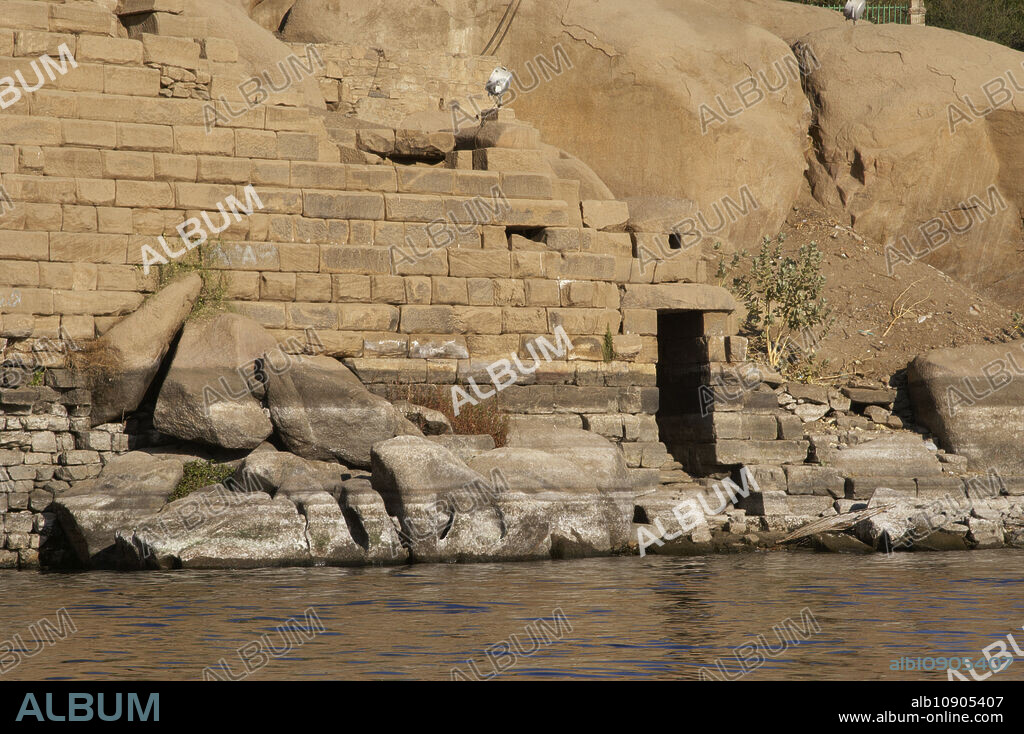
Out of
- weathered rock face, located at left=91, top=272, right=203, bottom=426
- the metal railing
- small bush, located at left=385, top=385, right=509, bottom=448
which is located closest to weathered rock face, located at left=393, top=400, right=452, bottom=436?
small bush, located at left=385, top=385, right=509, bottom=448

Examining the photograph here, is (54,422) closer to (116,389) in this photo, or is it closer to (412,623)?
(116,389)

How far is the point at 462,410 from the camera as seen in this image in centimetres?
1477

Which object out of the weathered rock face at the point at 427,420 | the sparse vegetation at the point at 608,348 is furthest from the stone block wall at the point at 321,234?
the weathered rock face at the point at 427,420

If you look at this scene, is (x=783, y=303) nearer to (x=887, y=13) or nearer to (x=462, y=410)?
(x=462, y=410)

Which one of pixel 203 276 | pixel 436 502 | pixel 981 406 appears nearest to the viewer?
pixel 436 502

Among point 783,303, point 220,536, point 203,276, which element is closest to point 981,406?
point 783,303

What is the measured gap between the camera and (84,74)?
14344 millimetres

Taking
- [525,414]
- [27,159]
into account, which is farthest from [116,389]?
[525,414]

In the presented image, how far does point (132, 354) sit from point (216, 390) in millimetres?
994

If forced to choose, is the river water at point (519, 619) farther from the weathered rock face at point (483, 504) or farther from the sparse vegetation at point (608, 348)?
the sparse vegetation at point (608, 348)

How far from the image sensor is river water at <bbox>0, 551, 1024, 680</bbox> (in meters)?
7.63

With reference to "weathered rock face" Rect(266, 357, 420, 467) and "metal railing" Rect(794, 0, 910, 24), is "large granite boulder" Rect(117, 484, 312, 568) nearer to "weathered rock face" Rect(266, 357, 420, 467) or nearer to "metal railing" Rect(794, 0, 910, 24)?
"weathered rock face" Rect(266, 357, 420, 467)

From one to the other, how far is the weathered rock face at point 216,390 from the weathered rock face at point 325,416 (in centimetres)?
19

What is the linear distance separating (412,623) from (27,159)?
7.65 meters
